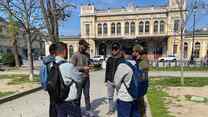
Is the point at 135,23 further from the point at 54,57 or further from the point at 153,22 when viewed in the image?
the point at 54,57

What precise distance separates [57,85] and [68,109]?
1.66 ft

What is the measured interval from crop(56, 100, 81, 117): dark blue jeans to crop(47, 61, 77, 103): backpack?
178 millimetres

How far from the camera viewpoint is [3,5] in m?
14.0

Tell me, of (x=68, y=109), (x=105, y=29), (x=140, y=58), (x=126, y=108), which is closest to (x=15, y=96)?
(x=68, y=109)

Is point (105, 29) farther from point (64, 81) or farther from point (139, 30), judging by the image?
point (64, 81)

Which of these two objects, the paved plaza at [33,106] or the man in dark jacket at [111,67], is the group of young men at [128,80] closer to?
the man in dark jacket at [111,67]

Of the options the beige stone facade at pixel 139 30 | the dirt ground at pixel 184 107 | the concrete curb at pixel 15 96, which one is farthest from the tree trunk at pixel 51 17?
the beige stone facade at pixel 139 30

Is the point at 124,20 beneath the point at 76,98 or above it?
above

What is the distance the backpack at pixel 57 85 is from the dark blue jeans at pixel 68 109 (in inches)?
7.0

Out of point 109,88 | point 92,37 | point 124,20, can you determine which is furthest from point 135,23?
point 109,88

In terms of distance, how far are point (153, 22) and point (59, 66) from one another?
2222 inches

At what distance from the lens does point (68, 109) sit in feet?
14.4

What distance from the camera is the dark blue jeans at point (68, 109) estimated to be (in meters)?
4.34

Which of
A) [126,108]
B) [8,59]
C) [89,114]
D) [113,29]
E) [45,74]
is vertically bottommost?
[89,114]
